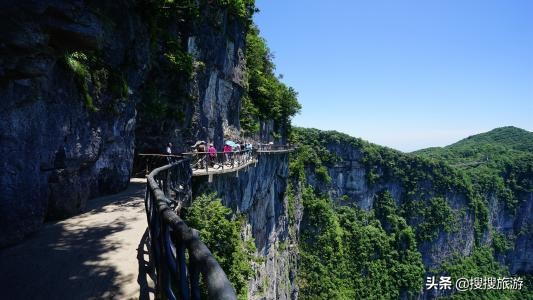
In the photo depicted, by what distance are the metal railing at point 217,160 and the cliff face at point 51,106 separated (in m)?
4.82

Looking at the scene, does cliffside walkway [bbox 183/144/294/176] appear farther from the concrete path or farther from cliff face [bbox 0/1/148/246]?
the concrete path

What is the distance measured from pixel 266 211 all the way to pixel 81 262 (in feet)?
83.2

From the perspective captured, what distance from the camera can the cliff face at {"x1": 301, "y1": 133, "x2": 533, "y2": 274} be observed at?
82562 mm

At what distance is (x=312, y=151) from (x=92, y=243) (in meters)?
72.5

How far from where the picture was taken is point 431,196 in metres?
93.8

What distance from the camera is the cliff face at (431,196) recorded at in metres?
82.6

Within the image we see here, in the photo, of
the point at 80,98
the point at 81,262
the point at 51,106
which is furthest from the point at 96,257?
the point at 80,98

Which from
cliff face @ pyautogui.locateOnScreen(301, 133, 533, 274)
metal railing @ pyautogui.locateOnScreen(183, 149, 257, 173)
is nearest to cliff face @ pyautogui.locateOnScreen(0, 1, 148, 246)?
metal railing @ pyautogui.locateOnScreen(183, 149, 257, 173)

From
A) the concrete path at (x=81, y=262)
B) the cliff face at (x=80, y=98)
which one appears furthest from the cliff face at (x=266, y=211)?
the concrete path at (x=81, y=262)

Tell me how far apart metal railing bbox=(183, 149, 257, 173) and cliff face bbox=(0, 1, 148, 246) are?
482 centimetres

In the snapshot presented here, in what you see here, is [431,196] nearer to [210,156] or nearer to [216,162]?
[210,156]

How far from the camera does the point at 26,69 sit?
6664mm

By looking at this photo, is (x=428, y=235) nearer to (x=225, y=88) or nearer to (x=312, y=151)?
(x=312, y=151)

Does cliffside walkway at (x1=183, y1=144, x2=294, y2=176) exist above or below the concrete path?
above
